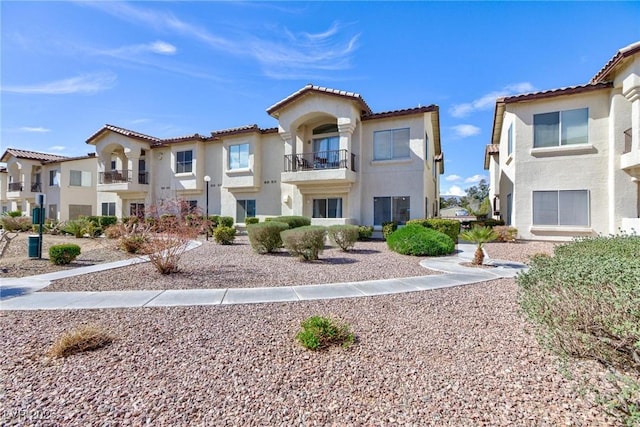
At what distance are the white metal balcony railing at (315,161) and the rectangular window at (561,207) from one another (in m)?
10.5

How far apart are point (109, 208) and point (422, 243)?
102 ft

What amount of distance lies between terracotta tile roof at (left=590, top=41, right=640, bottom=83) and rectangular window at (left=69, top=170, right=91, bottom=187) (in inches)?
1722

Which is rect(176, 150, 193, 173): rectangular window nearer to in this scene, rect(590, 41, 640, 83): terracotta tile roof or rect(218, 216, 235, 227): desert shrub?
rect(218, 216, 235, 227): desert shrub

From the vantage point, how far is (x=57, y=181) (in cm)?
3178

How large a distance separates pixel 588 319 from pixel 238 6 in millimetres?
12566

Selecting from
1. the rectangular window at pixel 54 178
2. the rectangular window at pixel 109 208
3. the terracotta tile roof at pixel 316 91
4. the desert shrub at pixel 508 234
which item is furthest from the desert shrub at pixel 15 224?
the desert shrub at pixel 508 234

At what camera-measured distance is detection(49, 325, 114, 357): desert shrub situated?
13.2 feet

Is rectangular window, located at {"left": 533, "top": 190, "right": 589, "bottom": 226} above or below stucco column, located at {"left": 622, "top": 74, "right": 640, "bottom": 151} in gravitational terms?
below

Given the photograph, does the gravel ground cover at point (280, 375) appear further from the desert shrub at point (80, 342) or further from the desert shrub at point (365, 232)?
the desert shrub at point (365, 232)

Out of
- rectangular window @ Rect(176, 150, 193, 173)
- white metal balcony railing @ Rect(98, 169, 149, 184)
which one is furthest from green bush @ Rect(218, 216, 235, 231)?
white metal balcony railing @ Rect(98, 169, 149, 184)

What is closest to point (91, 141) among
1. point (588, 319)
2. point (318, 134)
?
point (318, 134)

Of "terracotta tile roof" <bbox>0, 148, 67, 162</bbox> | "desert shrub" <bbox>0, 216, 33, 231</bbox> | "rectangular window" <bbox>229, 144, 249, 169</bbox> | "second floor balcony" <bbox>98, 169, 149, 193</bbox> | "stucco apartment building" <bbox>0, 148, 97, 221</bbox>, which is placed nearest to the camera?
"rectangular window" <bbox>229, 144, 249, 169</bbox>

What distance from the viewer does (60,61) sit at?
1076cm

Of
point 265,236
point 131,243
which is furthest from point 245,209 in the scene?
point 265,236
